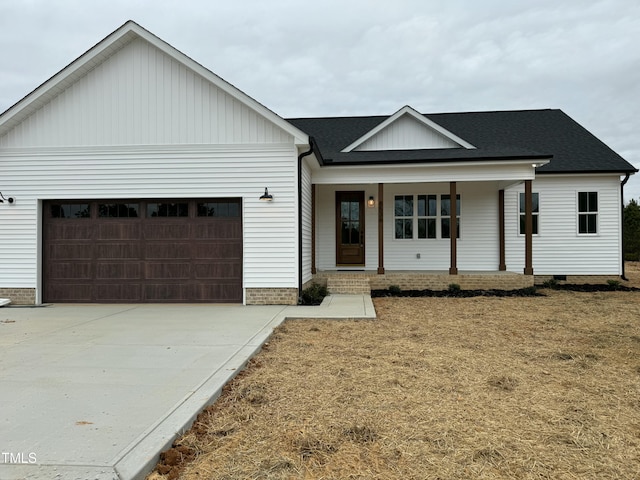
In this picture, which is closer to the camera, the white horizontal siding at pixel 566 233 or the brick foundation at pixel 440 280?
the brick foundation at pixel 440 280

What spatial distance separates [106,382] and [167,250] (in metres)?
5.96

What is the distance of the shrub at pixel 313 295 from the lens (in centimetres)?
972

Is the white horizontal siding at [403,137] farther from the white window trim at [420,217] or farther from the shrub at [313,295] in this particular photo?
the shrub at [313,295]

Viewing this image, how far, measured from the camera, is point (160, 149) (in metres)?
9.64

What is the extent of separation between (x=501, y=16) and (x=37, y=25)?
21.2 metres

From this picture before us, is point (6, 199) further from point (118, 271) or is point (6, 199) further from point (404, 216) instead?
point (404, 216)

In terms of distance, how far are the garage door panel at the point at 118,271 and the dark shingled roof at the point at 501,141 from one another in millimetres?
5640

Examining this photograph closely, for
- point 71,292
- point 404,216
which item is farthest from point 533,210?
point 71,292

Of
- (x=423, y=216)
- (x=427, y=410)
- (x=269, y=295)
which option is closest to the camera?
(x=427, y=410)

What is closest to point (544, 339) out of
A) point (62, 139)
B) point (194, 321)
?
point (194, 321)

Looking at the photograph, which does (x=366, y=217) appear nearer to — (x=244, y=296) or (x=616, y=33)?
(x=244, y=296)

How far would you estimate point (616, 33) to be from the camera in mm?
18703

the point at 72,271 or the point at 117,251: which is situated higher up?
the point at 117,251

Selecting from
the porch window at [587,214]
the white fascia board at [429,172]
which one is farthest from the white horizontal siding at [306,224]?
the porch window at [587,214]
